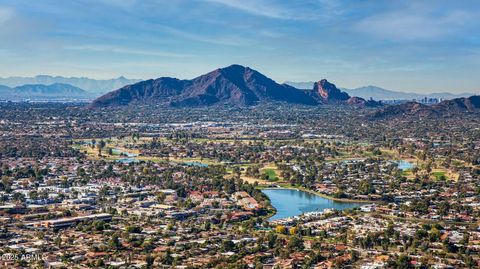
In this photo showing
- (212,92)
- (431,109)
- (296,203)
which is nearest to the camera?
(296,203)

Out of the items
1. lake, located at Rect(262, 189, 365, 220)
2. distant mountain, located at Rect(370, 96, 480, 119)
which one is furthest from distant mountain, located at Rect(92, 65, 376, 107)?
lake, located at Rect(262, 189, 365, 220)

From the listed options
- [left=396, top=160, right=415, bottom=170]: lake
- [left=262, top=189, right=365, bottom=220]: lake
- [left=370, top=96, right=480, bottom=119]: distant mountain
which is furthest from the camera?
[left=370, top=96, right=480, bottom=119]: distant mountain

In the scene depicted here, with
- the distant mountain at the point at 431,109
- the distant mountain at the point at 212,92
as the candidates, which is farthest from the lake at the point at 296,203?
the distant mountain at the point at 212,92

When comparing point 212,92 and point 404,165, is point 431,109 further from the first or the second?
point 404,165

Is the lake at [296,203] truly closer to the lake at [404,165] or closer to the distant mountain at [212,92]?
the lake at [404,165]

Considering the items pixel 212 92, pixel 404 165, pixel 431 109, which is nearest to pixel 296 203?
pixel 404 165

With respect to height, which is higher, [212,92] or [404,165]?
[212,92]

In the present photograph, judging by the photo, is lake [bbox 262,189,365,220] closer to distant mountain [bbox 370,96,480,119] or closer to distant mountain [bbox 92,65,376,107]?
distant mountain [bbox 370,96,480,119]
